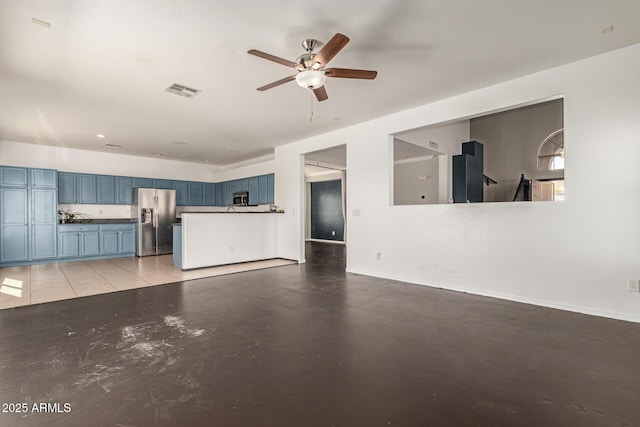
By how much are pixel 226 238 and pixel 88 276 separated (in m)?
2.39

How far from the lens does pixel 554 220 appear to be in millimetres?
3420

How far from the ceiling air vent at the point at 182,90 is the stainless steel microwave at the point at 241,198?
4442 millimetres

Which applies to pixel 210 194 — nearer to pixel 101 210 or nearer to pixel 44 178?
pixel 101 210

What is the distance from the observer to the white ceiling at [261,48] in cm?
239

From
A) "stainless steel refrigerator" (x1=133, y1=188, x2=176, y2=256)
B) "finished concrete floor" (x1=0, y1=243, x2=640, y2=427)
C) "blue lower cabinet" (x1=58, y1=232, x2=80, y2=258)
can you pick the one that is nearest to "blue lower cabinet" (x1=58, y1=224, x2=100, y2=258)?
"blue lower cabinet" (x1=58, y1=232, x2=80, y2=258)

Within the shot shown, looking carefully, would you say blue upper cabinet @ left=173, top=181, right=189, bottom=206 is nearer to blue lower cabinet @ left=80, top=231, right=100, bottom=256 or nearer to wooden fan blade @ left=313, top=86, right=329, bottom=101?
blue lower cabinet @ left=80, top=231, right=100, bottom=256

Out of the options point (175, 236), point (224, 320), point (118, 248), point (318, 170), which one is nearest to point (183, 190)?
point (118, 248)

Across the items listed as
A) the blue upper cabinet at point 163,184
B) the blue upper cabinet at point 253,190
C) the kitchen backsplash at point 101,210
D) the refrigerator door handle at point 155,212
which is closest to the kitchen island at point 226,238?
the blue upper cabinet at point 253,190

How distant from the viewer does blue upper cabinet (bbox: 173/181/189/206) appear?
8792 mm

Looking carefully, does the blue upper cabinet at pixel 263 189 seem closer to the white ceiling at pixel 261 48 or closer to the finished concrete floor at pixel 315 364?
the white ceiling at pixel 261 48

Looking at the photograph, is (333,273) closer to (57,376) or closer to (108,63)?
(57,376)

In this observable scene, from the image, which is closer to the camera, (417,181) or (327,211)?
(417,181)

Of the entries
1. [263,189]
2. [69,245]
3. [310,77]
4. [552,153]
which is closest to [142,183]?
[69,245]

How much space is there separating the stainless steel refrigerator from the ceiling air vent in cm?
453
